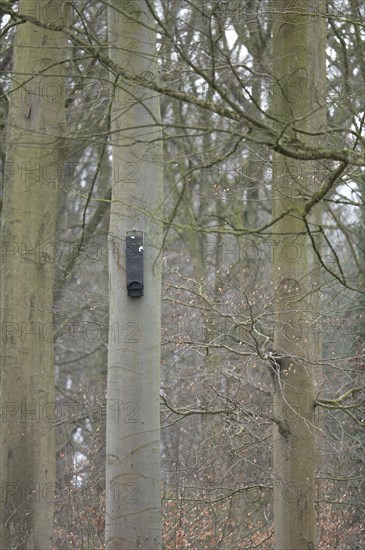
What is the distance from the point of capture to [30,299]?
9.46 meters

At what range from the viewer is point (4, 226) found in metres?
9.70

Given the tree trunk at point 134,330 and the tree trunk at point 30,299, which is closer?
the tree trunk at point 134,330

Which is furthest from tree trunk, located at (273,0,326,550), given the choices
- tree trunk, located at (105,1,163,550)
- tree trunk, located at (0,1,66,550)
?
tree trunk, located at (0,1,66,550)

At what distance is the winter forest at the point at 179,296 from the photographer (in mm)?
7031

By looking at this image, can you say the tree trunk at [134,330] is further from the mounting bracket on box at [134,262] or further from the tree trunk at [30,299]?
the tree trunk at [30,299]

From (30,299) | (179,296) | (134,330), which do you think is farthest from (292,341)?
(30,299)

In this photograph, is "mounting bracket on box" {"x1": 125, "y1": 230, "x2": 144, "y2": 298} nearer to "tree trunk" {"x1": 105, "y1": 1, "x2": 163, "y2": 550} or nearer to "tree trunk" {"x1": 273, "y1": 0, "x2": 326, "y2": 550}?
"tree trunk" {"x1": 105, "y1": 1, "x2": 163, "y2": 550}

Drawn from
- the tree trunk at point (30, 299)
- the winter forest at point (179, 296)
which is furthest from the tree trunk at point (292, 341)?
the tree trunk at point (30, 299)

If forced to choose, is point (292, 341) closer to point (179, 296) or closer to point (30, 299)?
point (179, 296)

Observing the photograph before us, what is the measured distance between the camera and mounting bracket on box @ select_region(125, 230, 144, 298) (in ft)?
24.0

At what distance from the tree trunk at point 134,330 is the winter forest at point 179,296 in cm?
1

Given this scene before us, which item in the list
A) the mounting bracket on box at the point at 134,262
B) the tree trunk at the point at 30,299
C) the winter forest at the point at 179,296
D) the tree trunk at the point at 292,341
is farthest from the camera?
the tree trunk at the point at 30,299

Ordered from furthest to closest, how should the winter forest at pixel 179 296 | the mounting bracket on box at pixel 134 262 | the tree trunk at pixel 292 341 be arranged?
the tree trunk at pixel 292 341 → the mounting bracket on box at pixel 134 262 → the winter forest at pixel 179 296

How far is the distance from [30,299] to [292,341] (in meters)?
2.58
